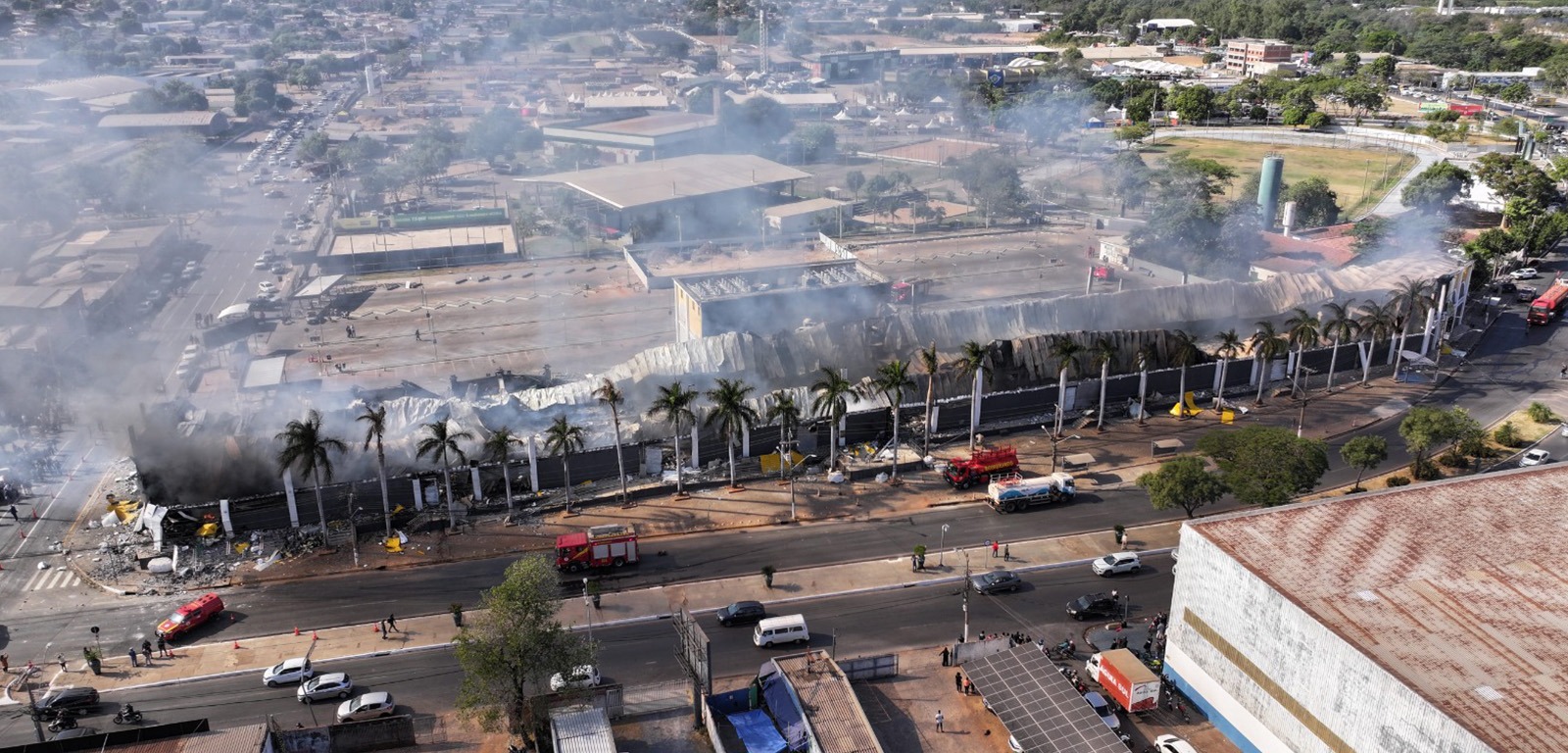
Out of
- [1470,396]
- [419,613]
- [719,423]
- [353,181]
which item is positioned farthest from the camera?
[353,181]

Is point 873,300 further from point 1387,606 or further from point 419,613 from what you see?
point 1387,606

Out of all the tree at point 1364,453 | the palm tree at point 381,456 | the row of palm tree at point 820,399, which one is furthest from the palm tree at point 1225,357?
the palm tree at point 381,456

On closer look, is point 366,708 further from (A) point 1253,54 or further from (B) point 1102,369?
(A) point 1253,54

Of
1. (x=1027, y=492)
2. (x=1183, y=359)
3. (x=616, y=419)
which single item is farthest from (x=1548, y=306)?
(x=616, y=419)

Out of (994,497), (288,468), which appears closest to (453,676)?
(288,468)

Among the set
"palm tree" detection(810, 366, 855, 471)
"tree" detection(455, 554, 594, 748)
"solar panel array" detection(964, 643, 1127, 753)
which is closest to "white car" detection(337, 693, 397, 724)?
"tree" detection(455, 554, 594, 748)

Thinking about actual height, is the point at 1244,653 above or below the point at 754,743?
above
